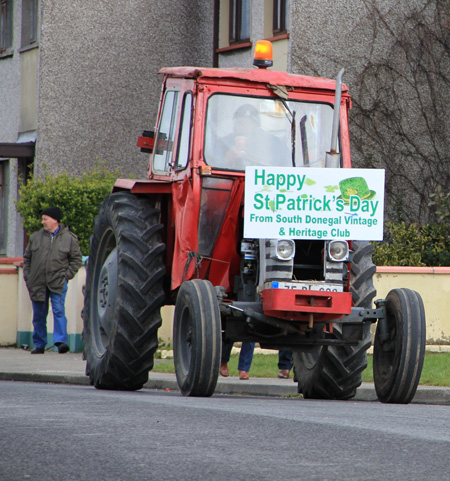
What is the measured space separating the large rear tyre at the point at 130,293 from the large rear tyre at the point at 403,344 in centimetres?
184

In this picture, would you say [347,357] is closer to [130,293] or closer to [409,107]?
[130,293]

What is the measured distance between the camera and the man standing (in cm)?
1565

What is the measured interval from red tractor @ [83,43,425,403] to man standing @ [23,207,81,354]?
5.70 m

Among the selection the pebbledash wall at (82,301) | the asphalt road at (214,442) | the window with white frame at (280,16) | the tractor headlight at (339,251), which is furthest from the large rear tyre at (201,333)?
the window with white frame at (280,16)

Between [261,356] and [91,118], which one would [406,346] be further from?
[91,118]

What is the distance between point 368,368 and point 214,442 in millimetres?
7251

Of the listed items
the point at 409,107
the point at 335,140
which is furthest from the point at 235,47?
the point at 335,140

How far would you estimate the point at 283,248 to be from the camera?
865cm

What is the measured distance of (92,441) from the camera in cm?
594

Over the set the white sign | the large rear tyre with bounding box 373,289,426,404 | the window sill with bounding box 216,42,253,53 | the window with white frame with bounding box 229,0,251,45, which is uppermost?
the window with white frame with bounding box 229,0,251,45

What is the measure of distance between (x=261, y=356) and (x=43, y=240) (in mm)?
3380

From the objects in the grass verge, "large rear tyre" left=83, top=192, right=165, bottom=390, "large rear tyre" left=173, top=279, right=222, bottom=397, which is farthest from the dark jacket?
"large rear tyre" left=173, top=279, right=222, bottom=397

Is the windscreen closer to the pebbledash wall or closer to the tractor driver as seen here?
the tractor driver

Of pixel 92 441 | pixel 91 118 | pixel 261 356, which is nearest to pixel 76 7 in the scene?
pixel 91 118
